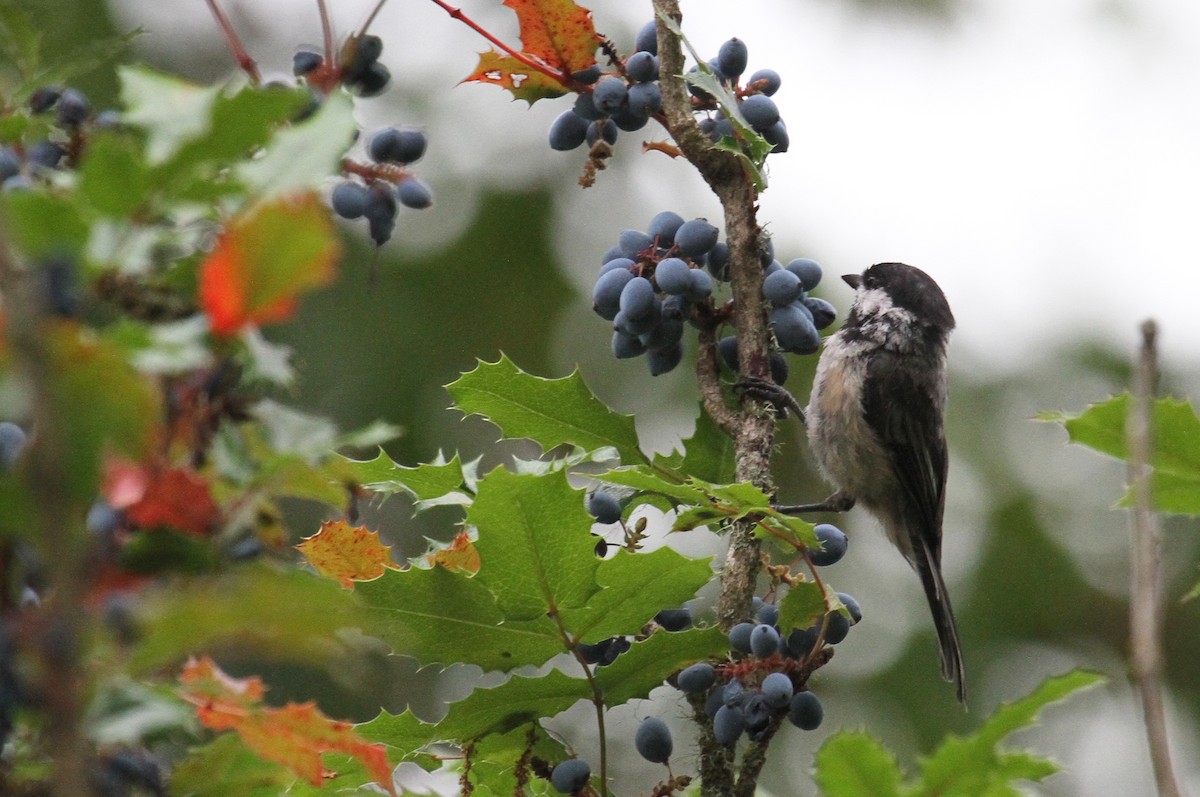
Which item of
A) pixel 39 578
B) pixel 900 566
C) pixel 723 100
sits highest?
pixel 723 100

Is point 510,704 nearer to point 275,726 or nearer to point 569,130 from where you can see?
point 275,726

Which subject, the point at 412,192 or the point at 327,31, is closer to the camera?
the point at 327,31

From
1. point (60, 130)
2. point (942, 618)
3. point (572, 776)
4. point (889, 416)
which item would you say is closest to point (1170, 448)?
point (572, 776)

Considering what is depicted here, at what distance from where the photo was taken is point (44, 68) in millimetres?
2137

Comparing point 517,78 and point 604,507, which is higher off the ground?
point 517,78

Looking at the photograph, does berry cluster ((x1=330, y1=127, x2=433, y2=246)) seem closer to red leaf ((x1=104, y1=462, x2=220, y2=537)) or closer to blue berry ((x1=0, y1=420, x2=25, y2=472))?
blue berry ((x1=0, y1=420, x2=25, y2=472))

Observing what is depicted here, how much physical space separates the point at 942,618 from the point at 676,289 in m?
2.65

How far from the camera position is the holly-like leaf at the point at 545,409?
8.86 feet

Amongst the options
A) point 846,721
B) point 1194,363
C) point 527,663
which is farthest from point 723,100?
point 1194,363

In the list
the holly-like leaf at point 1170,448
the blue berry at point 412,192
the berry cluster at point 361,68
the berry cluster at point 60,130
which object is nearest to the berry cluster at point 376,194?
the blue berry at point 412,192

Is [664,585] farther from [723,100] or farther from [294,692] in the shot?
[294,692]

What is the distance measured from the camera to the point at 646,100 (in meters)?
2.65

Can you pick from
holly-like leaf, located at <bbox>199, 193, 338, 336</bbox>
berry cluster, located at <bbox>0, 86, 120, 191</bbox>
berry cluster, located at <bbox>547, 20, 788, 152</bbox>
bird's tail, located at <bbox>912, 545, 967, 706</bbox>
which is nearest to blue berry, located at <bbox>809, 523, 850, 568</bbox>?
Result: berry cluster, located at <bbox>547, 20, 788, 152</bbox>

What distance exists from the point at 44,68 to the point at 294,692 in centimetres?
542
